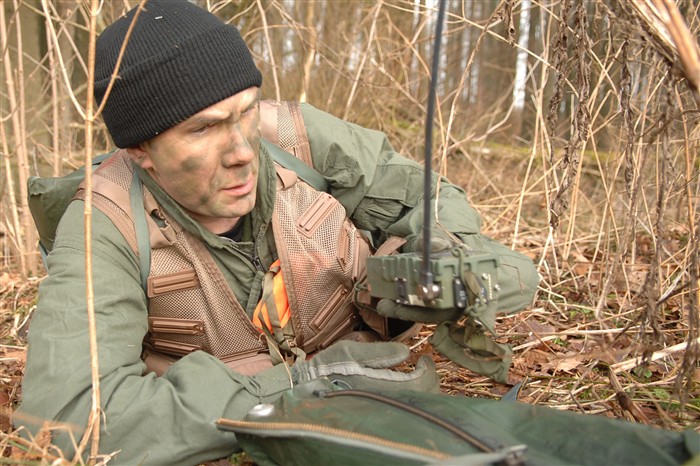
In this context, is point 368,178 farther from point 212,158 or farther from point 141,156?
point 141,156

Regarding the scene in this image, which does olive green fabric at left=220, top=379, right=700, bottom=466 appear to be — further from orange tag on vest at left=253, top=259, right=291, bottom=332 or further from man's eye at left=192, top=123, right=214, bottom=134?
man's eye at left=192, top=123, right=214, bottom=134

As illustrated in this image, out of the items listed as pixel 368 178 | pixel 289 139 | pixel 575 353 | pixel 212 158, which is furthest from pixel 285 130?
pixel 575 353

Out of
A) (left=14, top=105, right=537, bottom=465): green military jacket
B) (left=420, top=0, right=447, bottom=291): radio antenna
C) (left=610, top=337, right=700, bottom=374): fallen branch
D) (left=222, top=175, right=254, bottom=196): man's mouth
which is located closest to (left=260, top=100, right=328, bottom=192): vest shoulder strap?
(left=14, top=105, right=537, bottom=465): green military jacket

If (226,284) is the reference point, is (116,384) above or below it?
below

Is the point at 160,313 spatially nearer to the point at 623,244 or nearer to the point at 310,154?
the point at 310,154

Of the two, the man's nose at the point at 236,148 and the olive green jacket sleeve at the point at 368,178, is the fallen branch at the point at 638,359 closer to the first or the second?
the olive green jacket sleeve at the point at 368,178

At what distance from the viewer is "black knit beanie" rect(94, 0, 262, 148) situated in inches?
87.4

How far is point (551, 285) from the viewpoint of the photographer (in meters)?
3.68

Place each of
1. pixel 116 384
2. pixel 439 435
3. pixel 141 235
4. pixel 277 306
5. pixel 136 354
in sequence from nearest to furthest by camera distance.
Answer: pixel 439 435 < pixel 116 384 < pixel 136 354 < pixel 141 235 < pixel 277 306

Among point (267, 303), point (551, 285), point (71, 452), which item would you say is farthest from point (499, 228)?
point (71, 452)

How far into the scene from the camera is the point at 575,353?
9.24ft

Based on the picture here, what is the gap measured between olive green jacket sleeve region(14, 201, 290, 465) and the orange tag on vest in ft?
1.11

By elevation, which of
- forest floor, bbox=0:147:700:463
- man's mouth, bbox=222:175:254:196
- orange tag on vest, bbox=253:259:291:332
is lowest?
forest floor, bbox=0:147:700:463

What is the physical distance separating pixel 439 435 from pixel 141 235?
51.6 inches
